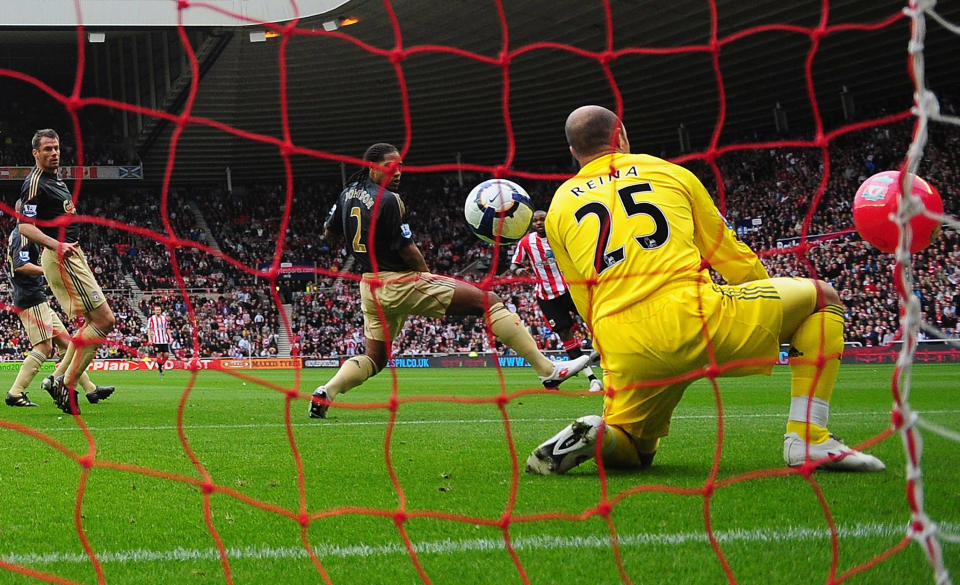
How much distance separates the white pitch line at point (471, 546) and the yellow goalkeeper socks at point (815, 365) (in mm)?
986

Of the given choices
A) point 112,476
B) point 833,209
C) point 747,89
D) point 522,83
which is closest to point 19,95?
point 522,83

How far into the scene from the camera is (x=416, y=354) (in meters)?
26.3

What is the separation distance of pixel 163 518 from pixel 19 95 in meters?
36.9

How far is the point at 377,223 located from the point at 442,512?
11.8 feet

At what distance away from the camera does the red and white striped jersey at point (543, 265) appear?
9945 millimetres

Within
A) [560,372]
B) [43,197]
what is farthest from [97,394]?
[560,372]

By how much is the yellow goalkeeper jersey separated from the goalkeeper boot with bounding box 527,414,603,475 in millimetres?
470

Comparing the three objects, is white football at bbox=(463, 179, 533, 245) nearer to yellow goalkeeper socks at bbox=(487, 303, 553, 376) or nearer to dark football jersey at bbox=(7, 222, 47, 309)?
yellow goalkeeper socks at bbox=(487, 303, 553, 376)

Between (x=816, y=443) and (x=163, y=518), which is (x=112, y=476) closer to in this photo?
(x=163, y=518)

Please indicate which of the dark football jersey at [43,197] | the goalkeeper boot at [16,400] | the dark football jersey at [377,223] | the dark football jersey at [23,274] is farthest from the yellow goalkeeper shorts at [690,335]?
the goalkeeper boot at [16,400]

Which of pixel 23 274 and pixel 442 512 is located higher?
pixel 23 274

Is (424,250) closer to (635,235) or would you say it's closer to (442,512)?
(635,235)

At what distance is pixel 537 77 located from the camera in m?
27.3

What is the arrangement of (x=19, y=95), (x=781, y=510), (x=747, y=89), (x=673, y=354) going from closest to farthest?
(x=781, y=510) → (x=673, y=354) → (x=747, y=89) → (x=19, y=95)
